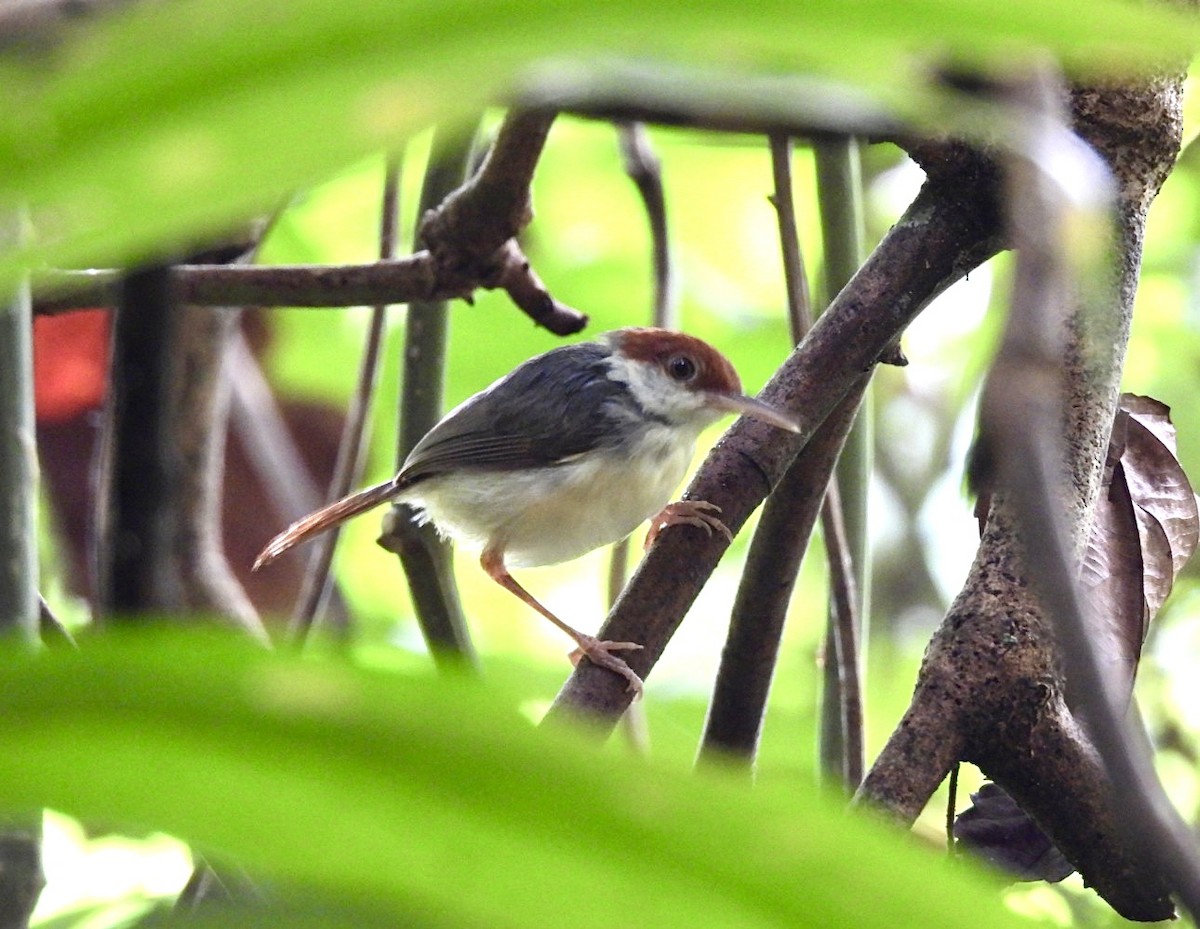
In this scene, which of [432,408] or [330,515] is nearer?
[432,408]

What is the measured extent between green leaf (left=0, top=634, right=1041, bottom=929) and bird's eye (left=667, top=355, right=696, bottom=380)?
9.61 feet

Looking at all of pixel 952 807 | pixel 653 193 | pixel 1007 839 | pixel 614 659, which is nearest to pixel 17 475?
pixel 614 659

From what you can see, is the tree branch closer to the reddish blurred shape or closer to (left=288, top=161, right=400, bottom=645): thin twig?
(left=288, top=161, right=400, bottom=645): thin twig

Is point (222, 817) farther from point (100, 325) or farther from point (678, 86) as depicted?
point (100, 325)

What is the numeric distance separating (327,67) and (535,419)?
3073mm

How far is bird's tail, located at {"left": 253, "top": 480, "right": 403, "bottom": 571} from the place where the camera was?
3.09m

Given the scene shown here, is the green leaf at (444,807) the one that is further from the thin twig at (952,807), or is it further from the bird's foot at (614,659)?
the thin twig at (952,807)

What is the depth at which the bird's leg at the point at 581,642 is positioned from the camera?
1.54 metres

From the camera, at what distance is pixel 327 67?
0.37 metres

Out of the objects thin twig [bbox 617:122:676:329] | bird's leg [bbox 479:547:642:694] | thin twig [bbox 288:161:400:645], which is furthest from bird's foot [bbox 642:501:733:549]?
thin twig [bbox 617:122:676:329]

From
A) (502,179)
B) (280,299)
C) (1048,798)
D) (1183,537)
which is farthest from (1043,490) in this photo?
(280,299)

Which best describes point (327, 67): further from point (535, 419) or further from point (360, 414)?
point (535, 419)

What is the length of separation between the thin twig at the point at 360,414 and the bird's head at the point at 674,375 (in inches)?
25.8

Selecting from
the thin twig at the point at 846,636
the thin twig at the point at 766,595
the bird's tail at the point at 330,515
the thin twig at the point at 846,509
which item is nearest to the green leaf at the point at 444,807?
the thin twig at the point at 766,595
